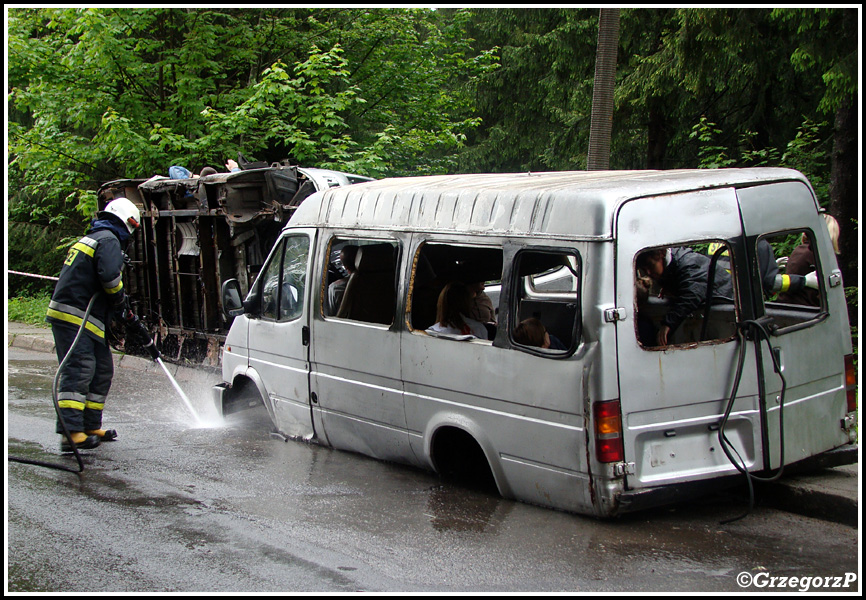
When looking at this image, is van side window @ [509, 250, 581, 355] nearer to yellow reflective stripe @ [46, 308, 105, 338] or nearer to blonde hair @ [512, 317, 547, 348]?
blonde hair @ [512, 317, 547, 348]

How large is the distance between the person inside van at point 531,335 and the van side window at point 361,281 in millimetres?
1169

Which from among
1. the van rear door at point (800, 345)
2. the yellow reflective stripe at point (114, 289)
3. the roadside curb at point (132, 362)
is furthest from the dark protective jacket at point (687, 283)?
the roadside curb at point (132, 362)

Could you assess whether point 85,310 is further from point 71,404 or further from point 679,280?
point 679,280

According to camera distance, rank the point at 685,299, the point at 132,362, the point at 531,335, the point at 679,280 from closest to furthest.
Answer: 1. the point at 531,335
2. the point at 685,299
3. the point at 679,280
4. the point at 132,362

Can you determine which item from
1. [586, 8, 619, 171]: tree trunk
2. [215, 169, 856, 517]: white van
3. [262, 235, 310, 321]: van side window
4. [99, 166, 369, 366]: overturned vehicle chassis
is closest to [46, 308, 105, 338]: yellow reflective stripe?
[262, 235, 310, 321]: van side window

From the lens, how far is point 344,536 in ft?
16.7

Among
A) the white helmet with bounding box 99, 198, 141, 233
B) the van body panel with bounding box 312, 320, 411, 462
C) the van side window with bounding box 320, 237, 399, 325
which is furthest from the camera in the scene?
the white helmet with bounding box 99, 198, 141, 233

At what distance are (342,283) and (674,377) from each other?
2.84m

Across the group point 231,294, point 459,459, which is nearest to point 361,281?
point 231,294

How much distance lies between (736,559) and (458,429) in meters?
1.89

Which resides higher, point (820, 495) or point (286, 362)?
point (286, 362)

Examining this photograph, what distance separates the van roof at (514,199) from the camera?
4.86 meters

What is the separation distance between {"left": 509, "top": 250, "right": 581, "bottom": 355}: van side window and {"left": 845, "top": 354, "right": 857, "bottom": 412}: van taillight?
1814 millimetres

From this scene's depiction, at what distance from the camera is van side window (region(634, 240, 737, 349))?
5.40 metres
